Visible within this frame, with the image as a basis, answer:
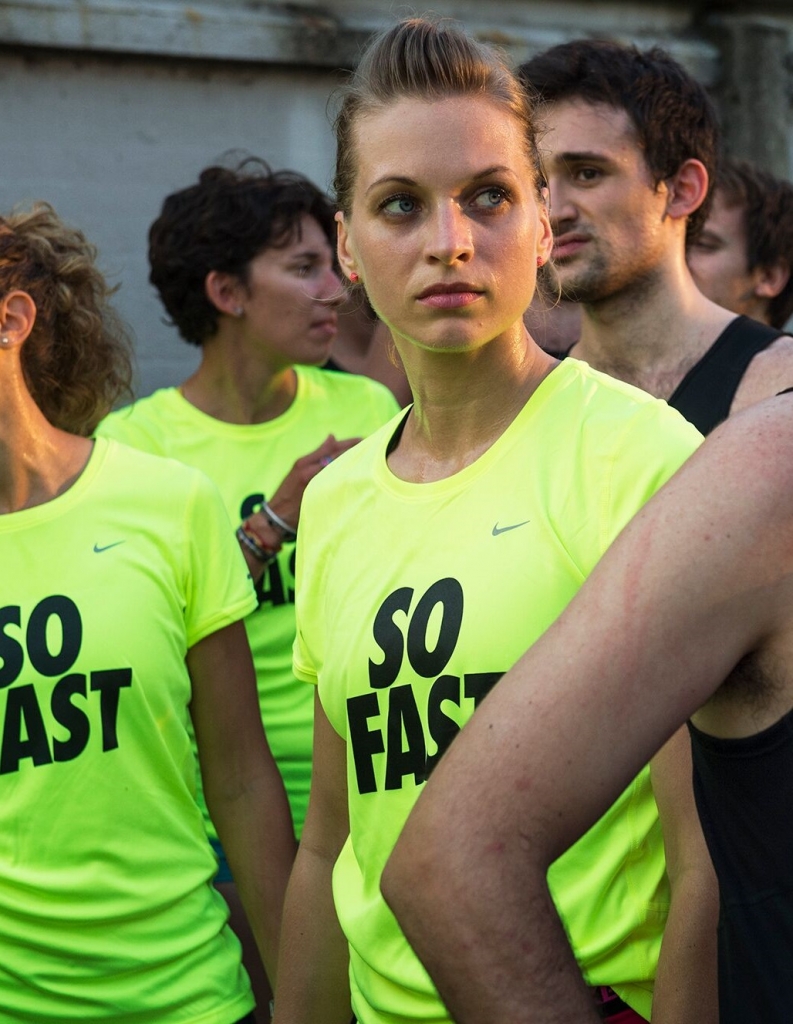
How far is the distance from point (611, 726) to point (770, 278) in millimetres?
3788

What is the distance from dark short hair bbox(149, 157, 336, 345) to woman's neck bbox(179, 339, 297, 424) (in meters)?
0.25

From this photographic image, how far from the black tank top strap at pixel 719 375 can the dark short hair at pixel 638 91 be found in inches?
23.3

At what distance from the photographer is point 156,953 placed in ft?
8.61

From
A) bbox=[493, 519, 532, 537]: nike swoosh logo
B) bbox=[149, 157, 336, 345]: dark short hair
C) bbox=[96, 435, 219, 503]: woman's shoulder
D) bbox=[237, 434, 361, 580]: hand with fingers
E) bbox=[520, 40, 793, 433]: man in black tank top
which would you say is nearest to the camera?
bbox=[493, 519, 532, 537]: nike swoosh logo

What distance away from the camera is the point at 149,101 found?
5.42 meters

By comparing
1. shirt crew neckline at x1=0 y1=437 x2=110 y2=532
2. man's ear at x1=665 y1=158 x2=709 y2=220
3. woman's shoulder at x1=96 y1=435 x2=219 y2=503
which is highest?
man's ear at x1=665 y1=158 x2=709 y2=220

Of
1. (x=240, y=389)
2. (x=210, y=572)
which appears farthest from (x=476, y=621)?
(x=240, y=389)

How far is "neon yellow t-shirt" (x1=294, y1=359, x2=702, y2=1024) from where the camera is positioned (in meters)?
1.93

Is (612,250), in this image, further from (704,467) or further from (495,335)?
(704,467)

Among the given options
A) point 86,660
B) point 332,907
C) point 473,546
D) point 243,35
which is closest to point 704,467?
point 473,546

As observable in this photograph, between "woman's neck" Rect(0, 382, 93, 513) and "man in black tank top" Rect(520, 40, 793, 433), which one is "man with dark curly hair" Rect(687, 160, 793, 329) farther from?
"woman's neck" Rect(0, 382, 93, 513)

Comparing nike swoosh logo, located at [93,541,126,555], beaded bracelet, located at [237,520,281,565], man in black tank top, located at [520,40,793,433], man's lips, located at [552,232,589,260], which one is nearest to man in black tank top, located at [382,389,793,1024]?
nike swoosh logo, located at [93,541,126,555]

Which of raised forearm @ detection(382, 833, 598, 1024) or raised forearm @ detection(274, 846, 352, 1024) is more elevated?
raised forearm @ detection(382, 833, 598, 1024)

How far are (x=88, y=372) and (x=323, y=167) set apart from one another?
9.76 feet
